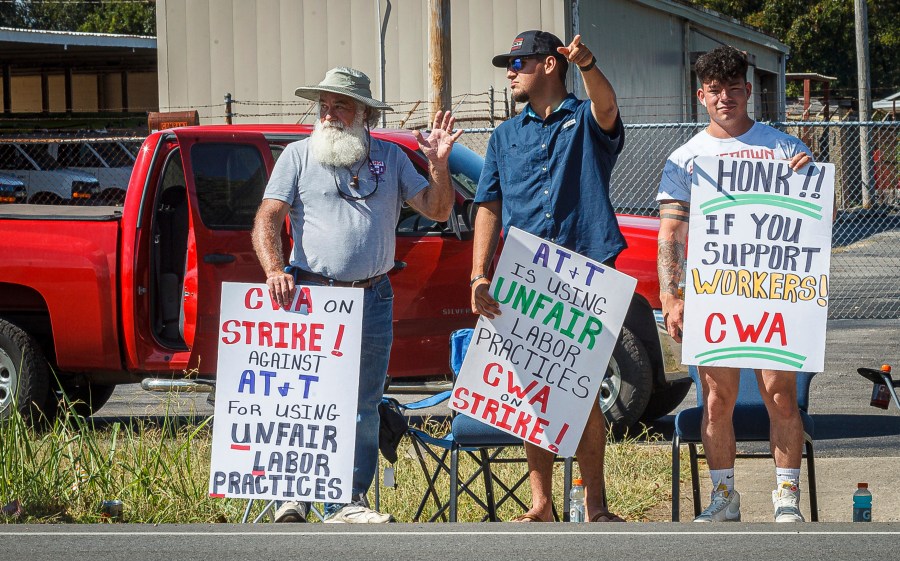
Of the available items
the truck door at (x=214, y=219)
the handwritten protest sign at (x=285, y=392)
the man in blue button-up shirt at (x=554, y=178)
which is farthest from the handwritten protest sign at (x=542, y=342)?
the truck door at (x=214, y=219)

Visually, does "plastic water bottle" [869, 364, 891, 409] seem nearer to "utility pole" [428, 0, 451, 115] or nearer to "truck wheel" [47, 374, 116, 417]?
"truck wheel" [47, 374, 116, 417]

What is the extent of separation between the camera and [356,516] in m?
5.88

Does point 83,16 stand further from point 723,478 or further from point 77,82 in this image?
point 723,478

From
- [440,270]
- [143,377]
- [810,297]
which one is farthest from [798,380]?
[143,377]

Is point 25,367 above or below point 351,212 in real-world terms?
below

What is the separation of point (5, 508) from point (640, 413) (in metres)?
3.90

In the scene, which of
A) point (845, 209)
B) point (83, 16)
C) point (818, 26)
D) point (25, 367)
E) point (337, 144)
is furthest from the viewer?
point (83, 16)

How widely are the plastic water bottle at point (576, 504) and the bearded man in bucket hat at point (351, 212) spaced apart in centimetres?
93

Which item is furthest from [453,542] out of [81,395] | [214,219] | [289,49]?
[289,49]

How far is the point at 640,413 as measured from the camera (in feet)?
27.3

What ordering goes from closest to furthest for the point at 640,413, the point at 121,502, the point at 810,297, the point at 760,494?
1. the point at 810,297
2. the point at 121,502
3. the point at 760,494
4. the point at 640,413

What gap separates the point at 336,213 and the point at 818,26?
145 ft

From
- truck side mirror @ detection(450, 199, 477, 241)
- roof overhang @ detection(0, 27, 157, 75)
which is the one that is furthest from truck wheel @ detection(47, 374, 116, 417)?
roof overhang @ detection(0, 27, 157, 75)

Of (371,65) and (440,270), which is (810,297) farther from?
(371,65)
